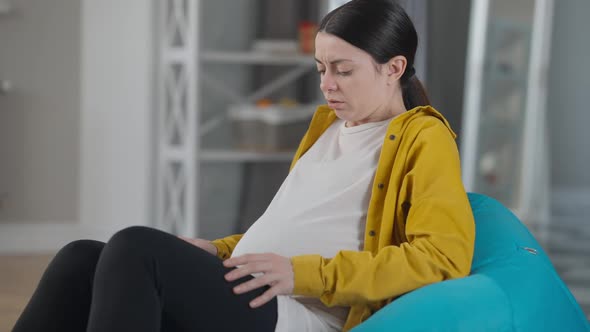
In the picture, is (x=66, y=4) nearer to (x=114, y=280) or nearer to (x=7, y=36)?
(x=7, y=36)

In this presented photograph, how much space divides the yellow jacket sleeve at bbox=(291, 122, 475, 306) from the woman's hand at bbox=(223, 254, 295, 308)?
0.06 ft

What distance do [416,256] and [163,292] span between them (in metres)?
0.37

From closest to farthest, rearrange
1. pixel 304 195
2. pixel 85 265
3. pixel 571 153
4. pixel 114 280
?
pixel 114 280, pixel 85 265, pixel 304 195, pixel 571 153

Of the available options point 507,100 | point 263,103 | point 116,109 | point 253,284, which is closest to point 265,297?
point 253,284

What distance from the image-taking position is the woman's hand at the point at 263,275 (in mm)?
1287

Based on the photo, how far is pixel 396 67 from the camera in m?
1.54

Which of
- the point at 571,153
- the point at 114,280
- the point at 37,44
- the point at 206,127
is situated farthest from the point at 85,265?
the point at 571,153

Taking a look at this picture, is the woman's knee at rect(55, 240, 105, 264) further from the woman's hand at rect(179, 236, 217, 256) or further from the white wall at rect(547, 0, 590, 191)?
the white wall at rect(547, 0, 590, 191)

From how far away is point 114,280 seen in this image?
1240 millimetres

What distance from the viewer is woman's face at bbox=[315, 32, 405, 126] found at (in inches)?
59.1

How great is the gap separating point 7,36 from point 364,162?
9.21 feet

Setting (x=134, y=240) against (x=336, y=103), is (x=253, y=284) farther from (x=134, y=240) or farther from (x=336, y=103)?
(x=336, y=103)

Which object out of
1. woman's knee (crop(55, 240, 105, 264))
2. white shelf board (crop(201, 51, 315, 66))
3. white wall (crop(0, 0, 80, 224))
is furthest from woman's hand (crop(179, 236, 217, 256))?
white wall (crop(0, 0, 80, 224))

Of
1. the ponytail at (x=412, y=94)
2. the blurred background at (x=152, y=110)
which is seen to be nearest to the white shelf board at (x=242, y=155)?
the blurred background at (x=152, y=110)
